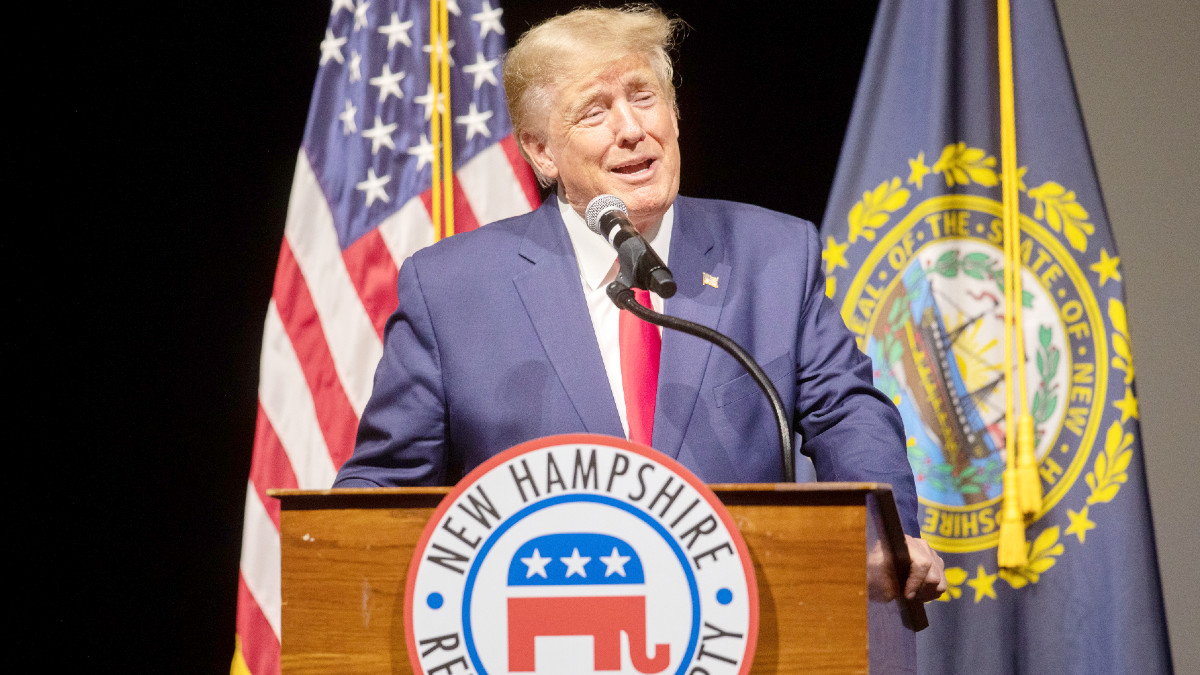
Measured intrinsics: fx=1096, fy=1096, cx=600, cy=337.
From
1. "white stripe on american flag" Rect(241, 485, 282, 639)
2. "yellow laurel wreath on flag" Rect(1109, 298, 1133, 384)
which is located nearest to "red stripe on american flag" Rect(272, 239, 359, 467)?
"white stripe on american flag" Rect(241, 485, 282, 639)

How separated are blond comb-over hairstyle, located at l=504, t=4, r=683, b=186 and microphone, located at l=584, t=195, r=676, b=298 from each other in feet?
1.59

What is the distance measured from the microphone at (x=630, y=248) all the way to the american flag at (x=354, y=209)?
4.12ft

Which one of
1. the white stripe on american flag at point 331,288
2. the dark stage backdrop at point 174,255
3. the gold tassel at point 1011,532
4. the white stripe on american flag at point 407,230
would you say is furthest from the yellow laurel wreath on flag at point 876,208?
the white stripe on american flag at point 331,288

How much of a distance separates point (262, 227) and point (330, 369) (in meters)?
0.51

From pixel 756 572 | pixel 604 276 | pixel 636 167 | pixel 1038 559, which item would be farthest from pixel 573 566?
pixel 1038 559

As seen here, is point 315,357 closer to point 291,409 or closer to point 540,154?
point 291,409

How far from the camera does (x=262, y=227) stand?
9.46ft

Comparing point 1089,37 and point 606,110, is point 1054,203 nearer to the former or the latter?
point 1089,37

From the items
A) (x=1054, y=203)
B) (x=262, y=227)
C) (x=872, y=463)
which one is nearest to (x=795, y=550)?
(x=872, y=463)

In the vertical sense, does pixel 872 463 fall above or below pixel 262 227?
below

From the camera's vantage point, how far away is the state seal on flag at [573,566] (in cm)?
99

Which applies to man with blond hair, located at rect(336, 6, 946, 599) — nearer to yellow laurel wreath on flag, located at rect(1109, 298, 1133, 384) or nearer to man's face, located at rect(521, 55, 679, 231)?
man's face, located at rect(521, 55, 679, 231)

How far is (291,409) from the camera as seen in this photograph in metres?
2.61

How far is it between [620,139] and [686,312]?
1.10ft
